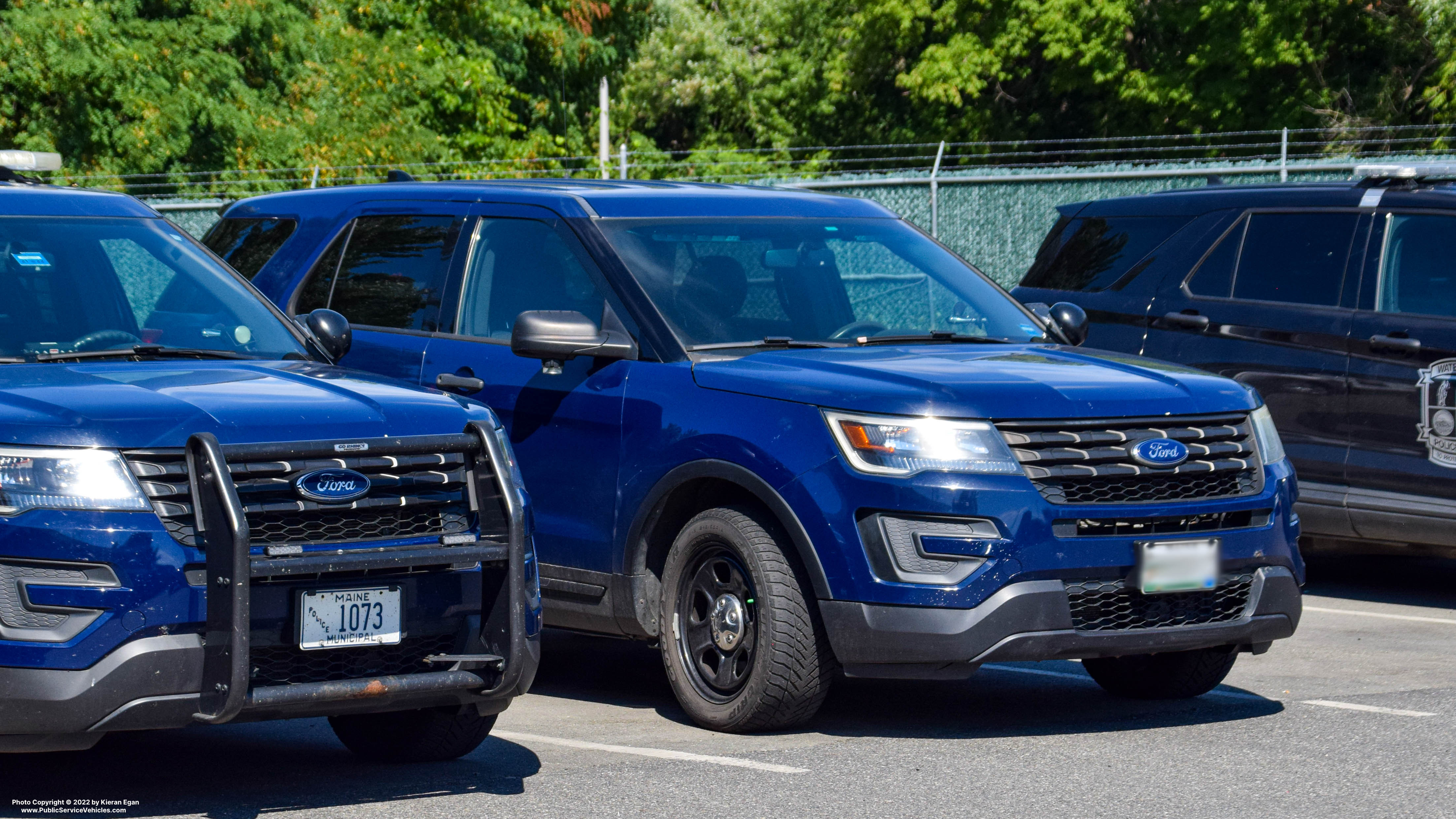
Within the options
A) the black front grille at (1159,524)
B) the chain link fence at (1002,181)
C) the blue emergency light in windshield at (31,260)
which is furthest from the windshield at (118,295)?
the chain link fence at (1002,181)

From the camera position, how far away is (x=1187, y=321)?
9602 mm

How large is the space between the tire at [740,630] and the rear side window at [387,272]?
67.4 inches

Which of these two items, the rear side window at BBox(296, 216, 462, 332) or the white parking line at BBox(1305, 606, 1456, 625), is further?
the white parking line at BBox(1305, 606, 1456, 625)

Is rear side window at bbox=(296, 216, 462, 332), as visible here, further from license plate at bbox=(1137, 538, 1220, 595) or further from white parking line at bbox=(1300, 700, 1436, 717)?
white parking line at bbox=(1300, 700, 1436, 717)

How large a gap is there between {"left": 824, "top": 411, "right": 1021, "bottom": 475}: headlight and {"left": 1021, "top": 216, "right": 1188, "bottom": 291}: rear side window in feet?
14.4

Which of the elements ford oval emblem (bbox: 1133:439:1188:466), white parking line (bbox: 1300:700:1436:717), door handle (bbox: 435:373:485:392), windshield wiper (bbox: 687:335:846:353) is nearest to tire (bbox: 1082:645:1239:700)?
white parking line (bbox: 1300:700:1436:717)

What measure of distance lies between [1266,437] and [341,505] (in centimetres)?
333

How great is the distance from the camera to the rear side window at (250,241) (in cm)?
835

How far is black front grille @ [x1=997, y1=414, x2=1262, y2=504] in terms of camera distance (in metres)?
5.90

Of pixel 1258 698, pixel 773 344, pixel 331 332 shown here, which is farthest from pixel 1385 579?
A: pixel 331 332

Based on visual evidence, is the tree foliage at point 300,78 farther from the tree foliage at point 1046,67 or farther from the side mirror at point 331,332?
the side mirror at point 331,332

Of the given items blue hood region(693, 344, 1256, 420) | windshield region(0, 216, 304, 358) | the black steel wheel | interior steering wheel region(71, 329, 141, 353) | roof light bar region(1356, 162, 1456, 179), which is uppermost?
roof light bar region(1356, 162, 1456, 179)

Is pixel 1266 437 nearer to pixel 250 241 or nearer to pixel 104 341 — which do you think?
pixel 104 341

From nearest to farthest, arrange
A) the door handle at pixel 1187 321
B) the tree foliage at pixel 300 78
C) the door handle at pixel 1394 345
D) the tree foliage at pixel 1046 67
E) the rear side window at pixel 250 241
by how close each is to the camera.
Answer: the rear side window at pixel 250 241, the door handle at pixel 1394 345, the door handle at pixel 1187 321, the tree foliage at pixel 300 78, the tree foliage at pixel 1046 67
